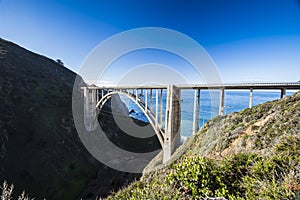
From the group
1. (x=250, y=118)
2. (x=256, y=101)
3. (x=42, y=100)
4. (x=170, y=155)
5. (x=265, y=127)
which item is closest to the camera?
(x=265, y=127)

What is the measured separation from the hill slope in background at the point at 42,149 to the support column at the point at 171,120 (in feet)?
27.6

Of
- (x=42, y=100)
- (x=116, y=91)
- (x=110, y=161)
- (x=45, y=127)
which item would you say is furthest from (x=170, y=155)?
(x=42, y=100)

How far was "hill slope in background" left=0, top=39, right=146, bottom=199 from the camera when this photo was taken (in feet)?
51.1

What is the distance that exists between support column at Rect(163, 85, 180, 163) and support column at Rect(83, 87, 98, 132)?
653 inches

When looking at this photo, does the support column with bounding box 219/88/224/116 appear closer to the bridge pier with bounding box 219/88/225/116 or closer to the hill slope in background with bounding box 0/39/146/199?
the bridge pier with bounding box 219/88/225/116

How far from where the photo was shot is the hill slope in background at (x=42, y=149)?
1556 cm

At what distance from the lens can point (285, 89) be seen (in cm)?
768

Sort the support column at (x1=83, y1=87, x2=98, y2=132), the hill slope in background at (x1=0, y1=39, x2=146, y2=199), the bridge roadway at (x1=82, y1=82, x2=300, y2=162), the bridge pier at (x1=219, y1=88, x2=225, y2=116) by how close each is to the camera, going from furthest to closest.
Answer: the support column at (x1=83, y1=87, x2=98, y2=132) → the hill slope in background at (x1=0, y1=39, x2=146, y2=199) → the bridge pier at (x1=219, y1=88, x2=225, y2=116) → the bridge roadway at (x1=82, y1=82, x2=300, y2=162)

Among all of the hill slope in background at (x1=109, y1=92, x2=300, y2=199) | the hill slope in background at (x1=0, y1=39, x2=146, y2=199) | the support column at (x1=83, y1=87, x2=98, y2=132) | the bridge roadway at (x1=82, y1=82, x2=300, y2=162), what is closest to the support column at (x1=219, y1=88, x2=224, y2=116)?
the bridge roadway at (x1=82, y1=82, x2=300, y2=162)

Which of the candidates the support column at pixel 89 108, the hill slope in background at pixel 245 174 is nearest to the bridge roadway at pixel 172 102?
the hill slope in background at pixel 245 174

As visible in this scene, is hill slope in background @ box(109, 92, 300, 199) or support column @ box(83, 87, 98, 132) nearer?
hill slope in background @ box(109, 92, 300, 199)

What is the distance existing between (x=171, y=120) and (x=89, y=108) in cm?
1741

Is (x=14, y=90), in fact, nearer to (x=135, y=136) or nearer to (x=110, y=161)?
(x=110, y=161)

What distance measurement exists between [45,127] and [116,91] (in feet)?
38.2
